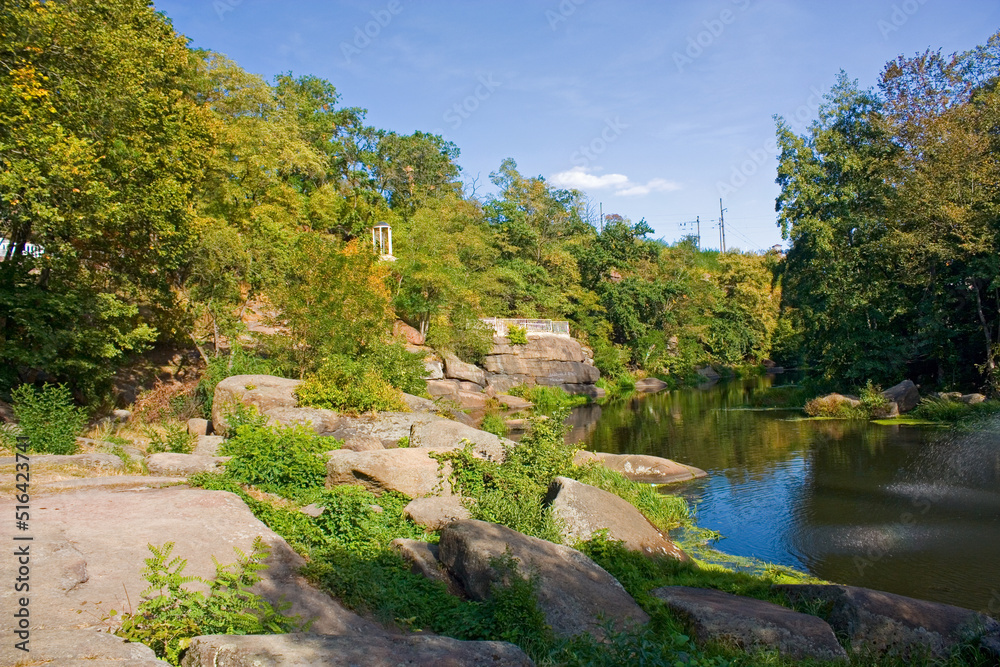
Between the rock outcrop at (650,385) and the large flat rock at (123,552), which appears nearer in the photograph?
the large flat rock at (123,552)

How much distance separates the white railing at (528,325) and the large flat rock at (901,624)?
29.6m

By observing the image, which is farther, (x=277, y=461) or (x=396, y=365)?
(x=396, y=365)

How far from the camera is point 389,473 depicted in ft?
31.6

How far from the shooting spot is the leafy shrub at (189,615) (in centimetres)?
448

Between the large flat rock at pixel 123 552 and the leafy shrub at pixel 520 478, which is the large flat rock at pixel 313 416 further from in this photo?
the large flat rock at pixel 123 552

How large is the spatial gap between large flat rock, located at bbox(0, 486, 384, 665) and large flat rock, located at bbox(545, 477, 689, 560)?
3.99m

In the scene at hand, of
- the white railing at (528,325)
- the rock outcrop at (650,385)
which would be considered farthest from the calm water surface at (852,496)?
the rock outcrop at (650,385)

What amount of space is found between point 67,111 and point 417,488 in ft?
36.2

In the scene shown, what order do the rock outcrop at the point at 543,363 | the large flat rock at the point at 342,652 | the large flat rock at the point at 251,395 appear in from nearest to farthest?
1. the large flat rock at the point at 342,652
2. the large flat rock at the point at 251,395
3. the rock outcrop at the point at 543,363

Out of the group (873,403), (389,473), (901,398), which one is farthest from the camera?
(901,398)

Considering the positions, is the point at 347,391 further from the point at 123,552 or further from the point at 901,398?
the point at 901,398

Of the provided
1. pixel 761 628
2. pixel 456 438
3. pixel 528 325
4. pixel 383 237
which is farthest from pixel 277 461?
pixel 528 325

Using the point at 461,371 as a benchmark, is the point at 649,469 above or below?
below

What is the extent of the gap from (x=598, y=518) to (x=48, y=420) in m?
9.90
